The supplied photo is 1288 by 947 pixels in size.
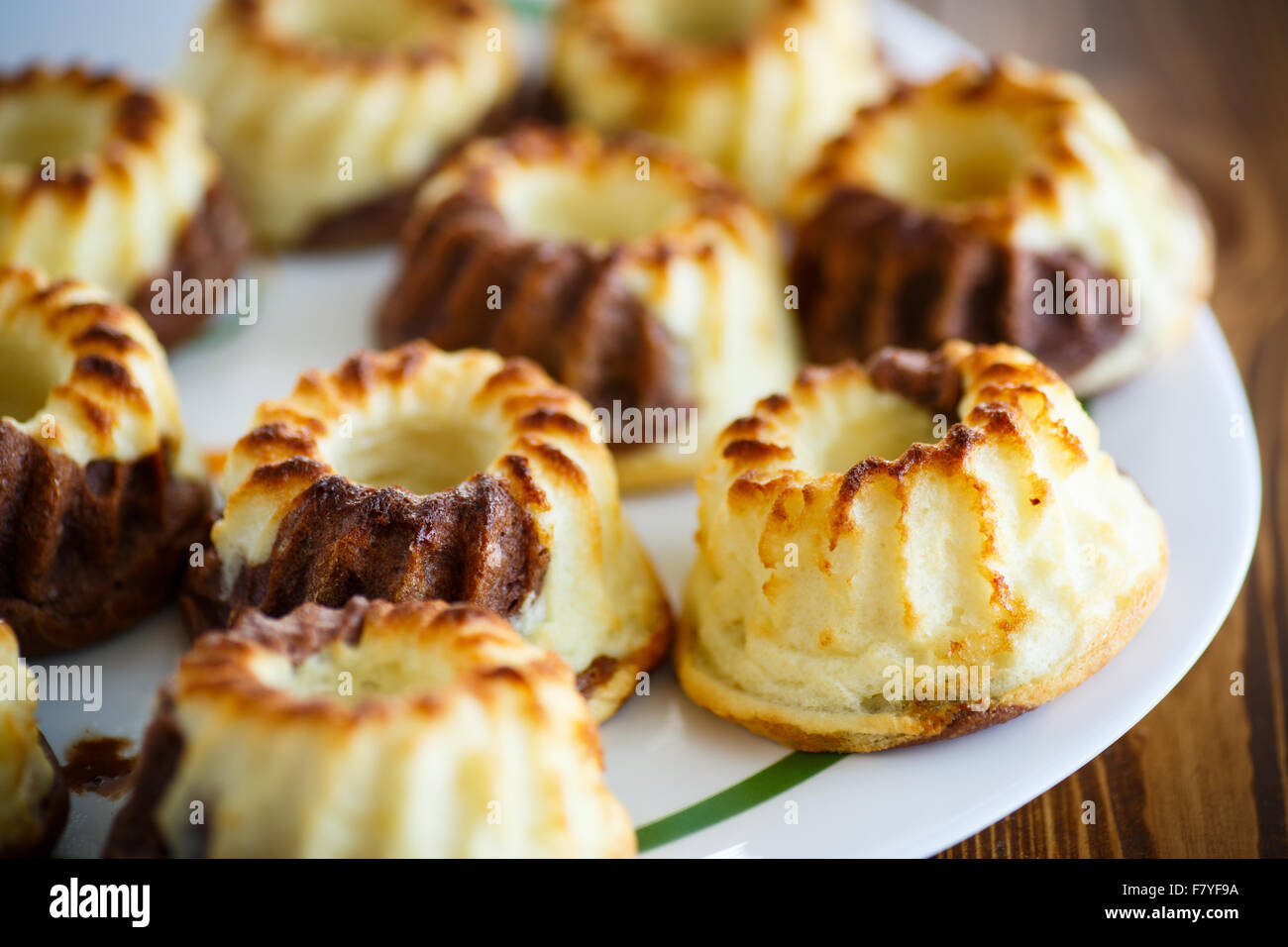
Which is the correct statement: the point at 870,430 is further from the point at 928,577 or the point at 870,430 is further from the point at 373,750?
the point at 373,750

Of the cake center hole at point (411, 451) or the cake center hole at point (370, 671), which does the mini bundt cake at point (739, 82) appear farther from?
the cake center hole at point (370, 671)

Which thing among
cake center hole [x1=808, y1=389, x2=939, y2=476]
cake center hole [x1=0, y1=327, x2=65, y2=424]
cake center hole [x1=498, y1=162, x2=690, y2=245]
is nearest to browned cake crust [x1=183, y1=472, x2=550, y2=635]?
cake center hole [x1=808, y1=389, x2=939, y2=476]

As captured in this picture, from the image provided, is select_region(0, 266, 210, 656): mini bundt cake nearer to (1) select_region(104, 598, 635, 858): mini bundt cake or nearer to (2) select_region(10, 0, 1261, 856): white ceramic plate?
(2) select_region(10, 0, 1261, 856): white ceramic plate

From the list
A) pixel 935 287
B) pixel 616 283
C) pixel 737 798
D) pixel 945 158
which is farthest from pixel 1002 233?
pixel 737 798

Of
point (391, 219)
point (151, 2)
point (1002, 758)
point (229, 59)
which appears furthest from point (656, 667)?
point (151, 2)

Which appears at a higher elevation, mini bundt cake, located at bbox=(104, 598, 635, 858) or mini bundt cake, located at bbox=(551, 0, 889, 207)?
mini bundt cake, located at bbox=(551, 0, 889, 207)

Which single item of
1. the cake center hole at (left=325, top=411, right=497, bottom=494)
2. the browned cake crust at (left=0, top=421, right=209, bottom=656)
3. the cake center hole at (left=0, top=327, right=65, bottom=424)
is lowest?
the browned cake crust at (left=0, top=421, right=209, bottom=656)

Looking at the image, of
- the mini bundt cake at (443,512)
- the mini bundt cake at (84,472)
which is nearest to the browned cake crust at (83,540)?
the mini bundt cake at (84,472)
